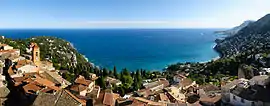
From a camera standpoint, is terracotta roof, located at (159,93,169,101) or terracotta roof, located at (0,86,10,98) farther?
terracotta roof, located at (159,93,169,101)

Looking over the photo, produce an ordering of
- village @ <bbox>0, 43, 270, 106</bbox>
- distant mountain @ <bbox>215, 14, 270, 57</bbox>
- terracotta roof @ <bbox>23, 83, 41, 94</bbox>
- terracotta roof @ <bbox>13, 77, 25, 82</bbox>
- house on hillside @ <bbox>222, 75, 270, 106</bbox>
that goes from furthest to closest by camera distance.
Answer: distant mountain @ <bbox>215, 14, 270, 57</bbox>, terracotta roof @ <bbox>13, 77, 25, 82</bbox>, terracotta roof @ <bbox>23, 83, 41, 94</bbox>, village @ <bbox>0, 43, 270, 106</bbox>, house on hillside @ <bbox>222, 75, 270, 106</bbox>

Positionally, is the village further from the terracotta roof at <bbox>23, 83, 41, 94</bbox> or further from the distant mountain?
the distant mountain

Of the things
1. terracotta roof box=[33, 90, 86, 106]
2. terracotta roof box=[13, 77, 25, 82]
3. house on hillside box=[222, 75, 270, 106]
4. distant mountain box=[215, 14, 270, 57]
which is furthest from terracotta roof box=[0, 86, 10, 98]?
distant mountain box=[215, 14, 270, 57]

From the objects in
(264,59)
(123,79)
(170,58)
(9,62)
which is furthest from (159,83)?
(170,58)

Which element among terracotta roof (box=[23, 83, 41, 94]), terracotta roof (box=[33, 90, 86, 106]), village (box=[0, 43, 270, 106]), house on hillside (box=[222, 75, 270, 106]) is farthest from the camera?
terracotta roof (box=[23, 83, 41, 94])

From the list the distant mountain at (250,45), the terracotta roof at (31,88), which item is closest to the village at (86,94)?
the terracotta roof at (31,88)

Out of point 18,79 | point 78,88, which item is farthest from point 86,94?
point 18,79

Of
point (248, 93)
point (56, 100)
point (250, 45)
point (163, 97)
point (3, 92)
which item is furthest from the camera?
point (250, 45)

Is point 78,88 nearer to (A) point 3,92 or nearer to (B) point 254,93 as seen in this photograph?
(A) point 3,92
